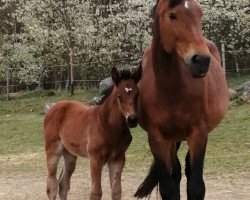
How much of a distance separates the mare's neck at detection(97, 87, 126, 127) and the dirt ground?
1490 millimetres

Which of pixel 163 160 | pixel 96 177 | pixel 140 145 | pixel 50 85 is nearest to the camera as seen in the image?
pixel 163 160

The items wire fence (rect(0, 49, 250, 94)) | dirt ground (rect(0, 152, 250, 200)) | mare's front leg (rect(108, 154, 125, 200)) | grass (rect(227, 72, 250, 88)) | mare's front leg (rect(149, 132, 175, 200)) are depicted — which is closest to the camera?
mare's front leg (rect(149, 132, 175, 200))

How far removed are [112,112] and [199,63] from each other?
8.07 feet

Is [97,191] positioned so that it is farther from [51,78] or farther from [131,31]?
[51,78]

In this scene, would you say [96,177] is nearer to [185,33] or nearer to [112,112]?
[112,112]

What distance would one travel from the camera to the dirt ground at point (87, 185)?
7.23 m

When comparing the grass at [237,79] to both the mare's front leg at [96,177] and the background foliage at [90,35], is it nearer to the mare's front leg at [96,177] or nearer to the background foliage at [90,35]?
the background foliage at [90,35]

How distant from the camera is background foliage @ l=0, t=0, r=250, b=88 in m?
24.5

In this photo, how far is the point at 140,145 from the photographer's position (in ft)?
38.9

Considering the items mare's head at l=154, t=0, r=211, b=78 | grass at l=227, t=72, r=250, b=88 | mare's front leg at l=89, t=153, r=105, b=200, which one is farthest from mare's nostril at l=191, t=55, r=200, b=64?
grass at l=227, t=72, r=250, b=88

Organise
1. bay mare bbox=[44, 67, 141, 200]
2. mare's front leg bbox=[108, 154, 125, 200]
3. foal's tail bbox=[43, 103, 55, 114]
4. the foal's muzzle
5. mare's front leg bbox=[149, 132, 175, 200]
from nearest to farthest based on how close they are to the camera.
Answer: mare's front leg bbox=[149, 132, 175, 200], the foal's muzzle, bay mare bbox=[44, 67, 141, 200], mare's front leg bbox=[108, 154, 125, 200], foal's tail bbox=[43, 103, 55, 114]

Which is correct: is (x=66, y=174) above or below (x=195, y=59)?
below


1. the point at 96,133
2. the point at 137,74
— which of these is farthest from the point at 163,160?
the point at 96,133

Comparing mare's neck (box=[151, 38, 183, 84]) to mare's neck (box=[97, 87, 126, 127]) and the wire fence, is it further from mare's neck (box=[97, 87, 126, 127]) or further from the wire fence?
the wire fence
